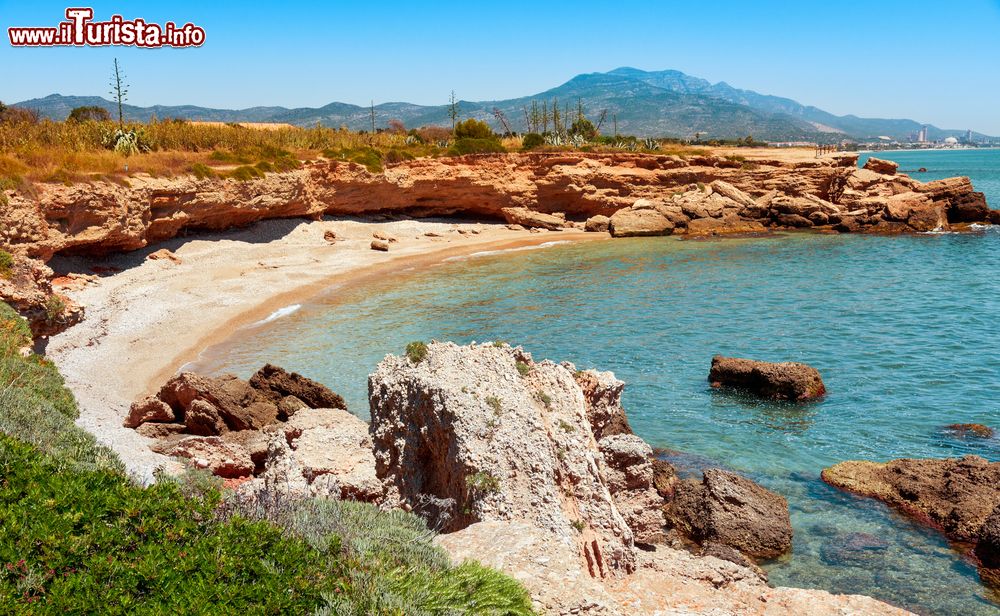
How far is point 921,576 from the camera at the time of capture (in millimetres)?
10547

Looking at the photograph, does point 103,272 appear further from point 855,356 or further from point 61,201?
point 855,356

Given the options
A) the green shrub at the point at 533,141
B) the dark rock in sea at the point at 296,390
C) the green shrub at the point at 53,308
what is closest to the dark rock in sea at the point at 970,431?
the dark rock in sea at the point at 296,390

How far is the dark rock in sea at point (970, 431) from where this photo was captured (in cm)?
1563

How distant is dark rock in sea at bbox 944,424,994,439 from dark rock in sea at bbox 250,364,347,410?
13.6 m

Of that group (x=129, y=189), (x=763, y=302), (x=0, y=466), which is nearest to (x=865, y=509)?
(x=0, y=466)

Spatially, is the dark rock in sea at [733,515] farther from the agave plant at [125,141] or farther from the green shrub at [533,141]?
the green shrub at [533,141]

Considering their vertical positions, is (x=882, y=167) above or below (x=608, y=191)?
above

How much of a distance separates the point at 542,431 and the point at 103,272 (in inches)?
1070

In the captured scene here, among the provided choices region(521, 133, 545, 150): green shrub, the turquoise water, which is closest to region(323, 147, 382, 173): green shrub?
the turquoise water

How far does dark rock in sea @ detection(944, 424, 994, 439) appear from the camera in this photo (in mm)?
15633

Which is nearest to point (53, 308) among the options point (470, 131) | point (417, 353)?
point (417, 353)

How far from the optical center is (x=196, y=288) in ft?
96.7

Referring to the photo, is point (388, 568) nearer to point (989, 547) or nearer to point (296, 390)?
point (989, 547)

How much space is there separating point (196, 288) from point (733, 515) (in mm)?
24384
